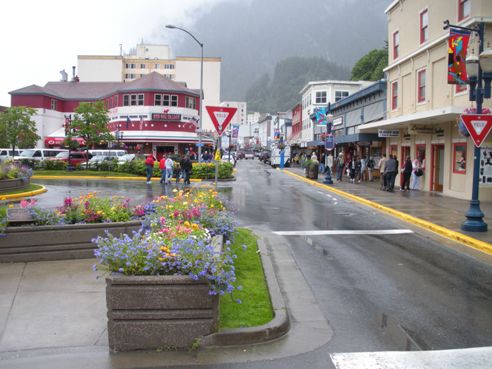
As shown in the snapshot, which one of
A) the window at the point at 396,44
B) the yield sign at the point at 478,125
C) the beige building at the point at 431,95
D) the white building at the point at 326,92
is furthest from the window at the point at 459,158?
the white building at the point at 326,92

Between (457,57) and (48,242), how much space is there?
13734 millimetres

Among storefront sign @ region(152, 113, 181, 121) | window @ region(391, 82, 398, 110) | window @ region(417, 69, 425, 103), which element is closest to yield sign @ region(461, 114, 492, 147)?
window @ region(417, 69, 425, 103)

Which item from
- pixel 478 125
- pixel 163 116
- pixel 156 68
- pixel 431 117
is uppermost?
pixel 156 68

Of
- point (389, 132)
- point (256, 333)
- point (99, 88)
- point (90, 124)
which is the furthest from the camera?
point (99, 88)

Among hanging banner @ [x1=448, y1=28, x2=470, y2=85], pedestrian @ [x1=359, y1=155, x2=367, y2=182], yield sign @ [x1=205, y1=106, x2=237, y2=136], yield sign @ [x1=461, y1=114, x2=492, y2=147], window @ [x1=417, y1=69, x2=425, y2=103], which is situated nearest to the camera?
yield sign @ [x1=205, y1=106, x2=237, y2=136]

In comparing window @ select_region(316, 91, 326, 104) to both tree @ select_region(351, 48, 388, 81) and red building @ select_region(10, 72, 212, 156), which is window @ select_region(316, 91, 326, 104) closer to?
tree @ select_region(351, 48, 388, 81)

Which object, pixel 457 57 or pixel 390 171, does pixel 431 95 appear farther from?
pixel 457 57

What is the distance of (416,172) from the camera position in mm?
24828

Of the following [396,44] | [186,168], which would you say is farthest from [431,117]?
[186,168]

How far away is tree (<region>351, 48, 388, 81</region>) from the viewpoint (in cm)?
7112

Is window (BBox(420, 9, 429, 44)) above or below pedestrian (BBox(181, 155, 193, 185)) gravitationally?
above

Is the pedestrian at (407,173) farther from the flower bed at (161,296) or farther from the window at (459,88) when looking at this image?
the flower bed at (161,296)

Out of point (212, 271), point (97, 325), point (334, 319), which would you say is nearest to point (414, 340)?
point (334, 319)

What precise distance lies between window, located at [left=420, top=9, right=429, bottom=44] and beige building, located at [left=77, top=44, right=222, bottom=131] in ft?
182
